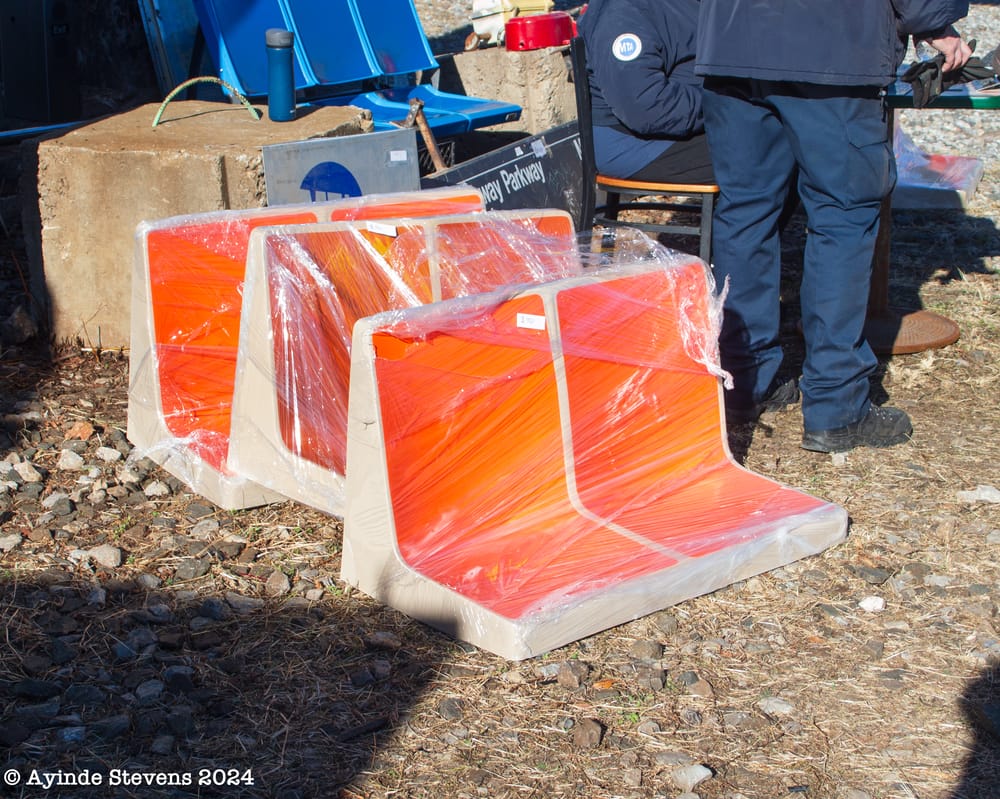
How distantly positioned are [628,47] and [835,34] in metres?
1.09

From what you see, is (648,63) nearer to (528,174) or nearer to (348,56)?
(528,174)

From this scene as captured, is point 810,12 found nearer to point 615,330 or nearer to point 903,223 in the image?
point 615,330

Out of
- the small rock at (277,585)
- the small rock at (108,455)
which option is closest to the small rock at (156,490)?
the small rock at (108,455)

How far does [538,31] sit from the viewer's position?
7.54m

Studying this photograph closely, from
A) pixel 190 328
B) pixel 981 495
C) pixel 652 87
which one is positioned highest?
pixel 652 87

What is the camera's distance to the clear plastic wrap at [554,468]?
106 inches

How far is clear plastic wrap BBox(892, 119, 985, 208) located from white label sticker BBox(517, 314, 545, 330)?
4640 mm

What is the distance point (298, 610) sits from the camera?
111 inches

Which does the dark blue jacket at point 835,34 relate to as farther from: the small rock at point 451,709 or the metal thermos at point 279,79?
the metal thermos at point 279,79

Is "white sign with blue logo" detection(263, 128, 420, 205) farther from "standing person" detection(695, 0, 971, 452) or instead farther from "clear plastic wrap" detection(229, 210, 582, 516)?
"standing person" detection(695, 0, 971, 452)

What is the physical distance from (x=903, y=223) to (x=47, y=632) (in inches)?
231

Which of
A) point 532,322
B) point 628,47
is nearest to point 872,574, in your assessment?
point 532,322

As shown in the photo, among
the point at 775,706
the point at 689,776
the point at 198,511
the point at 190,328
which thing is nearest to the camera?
the point at 689,776

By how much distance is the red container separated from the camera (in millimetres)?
7508
